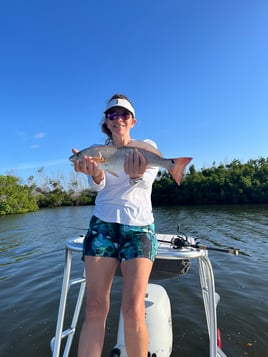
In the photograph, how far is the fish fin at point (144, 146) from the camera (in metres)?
2.51

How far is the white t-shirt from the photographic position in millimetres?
2299

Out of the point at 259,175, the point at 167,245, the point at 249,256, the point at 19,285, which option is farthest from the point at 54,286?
the point at 259,175

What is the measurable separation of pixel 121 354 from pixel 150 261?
126 cm

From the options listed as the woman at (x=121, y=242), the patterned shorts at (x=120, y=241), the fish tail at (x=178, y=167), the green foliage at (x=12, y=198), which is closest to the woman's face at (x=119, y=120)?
the woman at (x=121, y=242)

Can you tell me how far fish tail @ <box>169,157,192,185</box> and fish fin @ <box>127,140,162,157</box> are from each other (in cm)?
19

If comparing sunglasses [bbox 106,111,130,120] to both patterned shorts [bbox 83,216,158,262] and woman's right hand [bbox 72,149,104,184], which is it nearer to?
woman's right hand [bbox 72,149,104,184]

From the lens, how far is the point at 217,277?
743 centimetres

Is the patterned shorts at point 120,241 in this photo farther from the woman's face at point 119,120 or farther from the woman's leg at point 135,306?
the woman's face at point 119,120

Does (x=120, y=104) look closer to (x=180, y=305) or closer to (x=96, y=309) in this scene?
(x=96, y=309)

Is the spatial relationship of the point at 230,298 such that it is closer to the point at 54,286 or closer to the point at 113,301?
the point at 113,301

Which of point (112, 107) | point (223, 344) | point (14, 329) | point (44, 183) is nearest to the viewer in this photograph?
point (112, 107)

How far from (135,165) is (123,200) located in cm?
34

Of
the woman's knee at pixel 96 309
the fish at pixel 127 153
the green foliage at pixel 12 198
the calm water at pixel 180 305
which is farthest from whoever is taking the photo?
the green foliage at pixel 12 198

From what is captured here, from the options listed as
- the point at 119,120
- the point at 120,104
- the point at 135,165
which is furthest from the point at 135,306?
the point at 120,104
